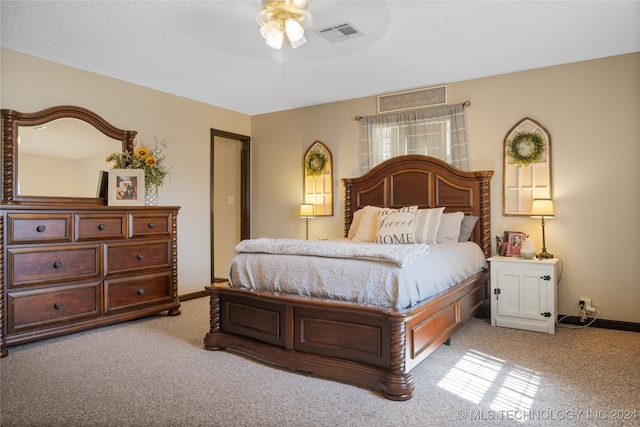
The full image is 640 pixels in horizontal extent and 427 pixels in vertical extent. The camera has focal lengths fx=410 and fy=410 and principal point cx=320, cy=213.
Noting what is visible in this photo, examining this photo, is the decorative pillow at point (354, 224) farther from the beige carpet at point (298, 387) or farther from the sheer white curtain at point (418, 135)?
the beige carpet at point (298, 387)

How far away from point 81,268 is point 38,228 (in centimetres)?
49

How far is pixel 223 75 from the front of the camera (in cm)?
439

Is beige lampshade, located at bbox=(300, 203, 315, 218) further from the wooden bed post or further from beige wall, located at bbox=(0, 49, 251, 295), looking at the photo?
the wooden bed post

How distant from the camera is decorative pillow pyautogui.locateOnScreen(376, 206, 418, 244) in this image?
3.80m

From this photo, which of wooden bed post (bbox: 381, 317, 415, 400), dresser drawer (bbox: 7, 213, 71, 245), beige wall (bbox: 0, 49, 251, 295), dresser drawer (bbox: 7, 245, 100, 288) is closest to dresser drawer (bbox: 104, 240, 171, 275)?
dresser drawer (bbox: 7, 245, 100, 288)

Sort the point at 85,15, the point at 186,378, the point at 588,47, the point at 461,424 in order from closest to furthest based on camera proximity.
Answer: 1. the point at 461,424
2. the point at 186,378
3. the point at 85,15
4. the point at 588,47

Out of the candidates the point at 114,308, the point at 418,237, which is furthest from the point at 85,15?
the point at 418,237

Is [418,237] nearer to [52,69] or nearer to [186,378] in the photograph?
[186,378]

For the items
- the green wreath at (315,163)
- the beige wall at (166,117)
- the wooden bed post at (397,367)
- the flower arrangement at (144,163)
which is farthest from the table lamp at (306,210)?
the wooden bed post at (397,367)

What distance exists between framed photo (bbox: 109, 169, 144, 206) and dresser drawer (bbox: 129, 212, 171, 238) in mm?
222

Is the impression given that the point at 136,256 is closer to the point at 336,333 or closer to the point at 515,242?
the point at 336,333

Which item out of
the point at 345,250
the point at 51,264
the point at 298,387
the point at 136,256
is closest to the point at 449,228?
the point at 345,250

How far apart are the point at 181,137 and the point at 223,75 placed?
117 centimetres

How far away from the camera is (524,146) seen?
4.21 meters
